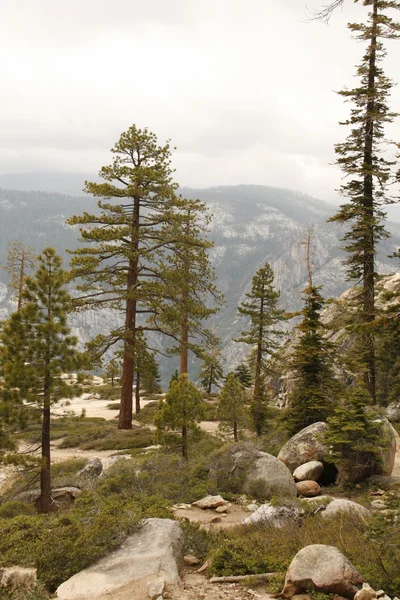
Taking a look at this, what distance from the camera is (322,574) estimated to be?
5449 millimetres

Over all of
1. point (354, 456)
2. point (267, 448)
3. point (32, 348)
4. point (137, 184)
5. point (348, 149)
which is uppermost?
point (348, 149)

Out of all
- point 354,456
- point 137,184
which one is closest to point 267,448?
point 354,456

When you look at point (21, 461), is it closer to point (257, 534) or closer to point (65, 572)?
point (65, 572)

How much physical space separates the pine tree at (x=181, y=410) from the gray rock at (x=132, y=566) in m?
6.54

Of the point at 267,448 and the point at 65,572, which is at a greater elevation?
the point at 65,572

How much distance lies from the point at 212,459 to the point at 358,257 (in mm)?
10983

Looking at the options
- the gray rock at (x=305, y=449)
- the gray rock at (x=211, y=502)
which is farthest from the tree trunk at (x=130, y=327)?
the gray rock at (x=211, y=502)

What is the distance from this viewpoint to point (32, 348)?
436 inches

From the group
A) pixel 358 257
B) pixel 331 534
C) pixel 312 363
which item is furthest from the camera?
pixel 358 257

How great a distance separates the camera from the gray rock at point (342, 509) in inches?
332

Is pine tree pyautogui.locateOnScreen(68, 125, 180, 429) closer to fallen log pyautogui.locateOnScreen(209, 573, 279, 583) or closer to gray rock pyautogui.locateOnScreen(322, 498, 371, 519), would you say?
gray rock pyautogui.locateOnScreen(322, 498, 371, 519)

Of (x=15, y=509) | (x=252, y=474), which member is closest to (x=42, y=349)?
(x=15, y=509)

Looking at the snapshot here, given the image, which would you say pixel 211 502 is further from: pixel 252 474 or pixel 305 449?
pixel 305 449

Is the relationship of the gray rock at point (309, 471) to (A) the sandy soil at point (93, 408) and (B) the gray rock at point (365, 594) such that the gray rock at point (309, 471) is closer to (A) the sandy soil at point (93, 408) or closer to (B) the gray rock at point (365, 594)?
(B) the gray rock at point (365, 594)
